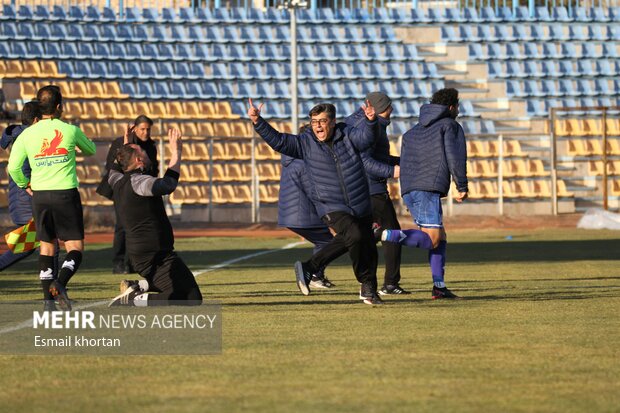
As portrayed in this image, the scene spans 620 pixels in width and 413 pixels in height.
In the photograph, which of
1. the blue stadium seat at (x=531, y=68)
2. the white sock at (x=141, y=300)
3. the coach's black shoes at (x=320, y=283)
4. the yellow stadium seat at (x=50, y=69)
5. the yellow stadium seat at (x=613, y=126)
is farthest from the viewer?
the blue stadium seat at (x=531, y=68)

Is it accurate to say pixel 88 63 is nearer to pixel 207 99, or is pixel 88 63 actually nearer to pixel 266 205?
pixel 207 99

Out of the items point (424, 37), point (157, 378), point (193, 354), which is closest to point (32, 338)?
point (193, 354)

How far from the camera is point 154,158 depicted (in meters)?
14.7

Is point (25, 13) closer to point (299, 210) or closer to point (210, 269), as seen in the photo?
point (210, 269)

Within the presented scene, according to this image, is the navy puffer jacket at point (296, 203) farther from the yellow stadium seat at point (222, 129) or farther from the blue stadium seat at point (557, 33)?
the blue stadium seat at point (557, 33)

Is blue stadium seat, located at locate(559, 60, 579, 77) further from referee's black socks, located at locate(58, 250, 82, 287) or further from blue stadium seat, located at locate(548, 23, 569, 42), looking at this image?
referee's black socks, located at locate(58, 250, 82, 287)

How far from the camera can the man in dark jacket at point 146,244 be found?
37.1 feet

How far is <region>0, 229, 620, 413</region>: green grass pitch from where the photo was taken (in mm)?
6430

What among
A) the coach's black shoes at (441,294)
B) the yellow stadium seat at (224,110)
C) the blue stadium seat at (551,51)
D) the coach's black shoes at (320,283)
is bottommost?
the coach's black shoes at (320,283)

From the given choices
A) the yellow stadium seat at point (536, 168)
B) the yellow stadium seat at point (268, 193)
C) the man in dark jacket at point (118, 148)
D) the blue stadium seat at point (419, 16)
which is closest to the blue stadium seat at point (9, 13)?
the yellow stadium seat at point (268, 193)

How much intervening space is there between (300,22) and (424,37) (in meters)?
3.49

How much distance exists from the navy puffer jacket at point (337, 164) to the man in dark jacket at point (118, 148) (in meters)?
1.19

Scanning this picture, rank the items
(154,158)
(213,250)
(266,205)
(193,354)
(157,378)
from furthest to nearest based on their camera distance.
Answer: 1. (266,205)
2. (213,250)
3. (154,158)
4. (193,354)
5. (157,378)

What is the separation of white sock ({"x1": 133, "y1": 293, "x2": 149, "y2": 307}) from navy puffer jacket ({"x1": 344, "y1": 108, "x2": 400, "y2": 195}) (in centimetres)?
266
